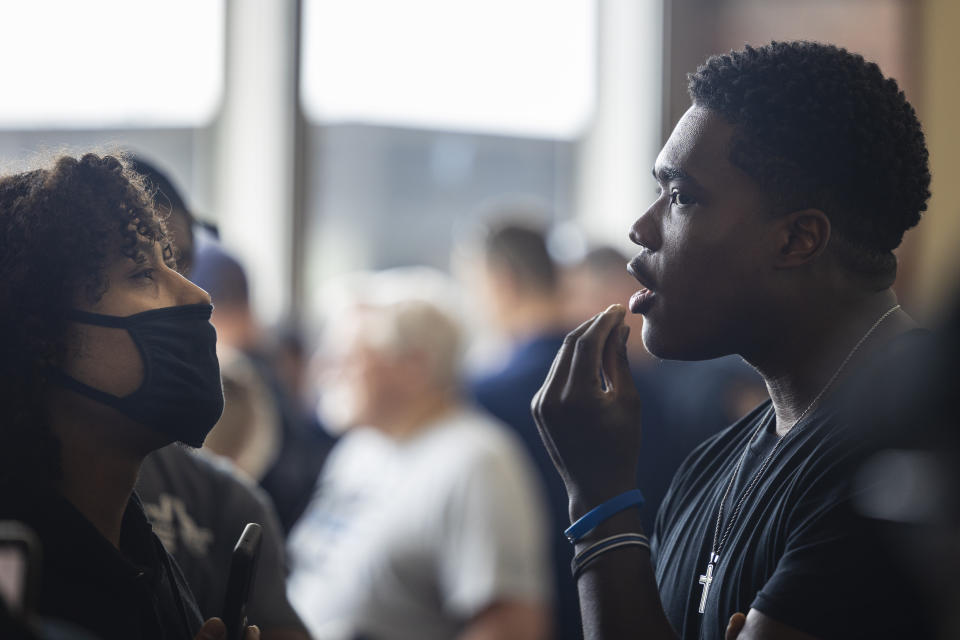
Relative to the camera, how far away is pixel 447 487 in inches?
91.3

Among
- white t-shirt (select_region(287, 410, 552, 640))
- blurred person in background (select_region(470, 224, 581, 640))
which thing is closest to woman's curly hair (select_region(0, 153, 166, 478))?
blurred person in background (select_region(470, 224, 581, 640))

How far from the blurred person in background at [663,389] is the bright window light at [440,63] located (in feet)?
3.38

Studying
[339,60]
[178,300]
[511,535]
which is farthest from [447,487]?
[339,60]

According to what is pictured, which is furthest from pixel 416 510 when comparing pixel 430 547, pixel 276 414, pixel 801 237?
pixel 801 237

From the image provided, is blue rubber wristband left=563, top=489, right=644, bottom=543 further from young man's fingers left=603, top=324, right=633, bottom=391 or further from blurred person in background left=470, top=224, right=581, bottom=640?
blurred person in background left=470, top=224, right=581, bottom=640

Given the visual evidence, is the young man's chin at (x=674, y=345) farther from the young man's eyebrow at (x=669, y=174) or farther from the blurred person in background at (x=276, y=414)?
the blurred person in background at (x=276, y=414)

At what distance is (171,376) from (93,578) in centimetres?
20

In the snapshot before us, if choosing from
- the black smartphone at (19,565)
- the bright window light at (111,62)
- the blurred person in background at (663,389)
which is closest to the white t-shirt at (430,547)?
the blurred person in background at (663,389)

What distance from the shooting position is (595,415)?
108 centimetres

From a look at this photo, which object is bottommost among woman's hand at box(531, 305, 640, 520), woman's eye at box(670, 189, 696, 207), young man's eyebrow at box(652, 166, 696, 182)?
woman's hand at box(531, 305, 640, 520)

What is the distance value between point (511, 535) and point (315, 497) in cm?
53

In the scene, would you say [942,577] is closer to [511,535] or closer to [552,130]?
[511,535]

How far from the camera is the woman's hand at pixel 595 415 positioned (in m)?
1.08

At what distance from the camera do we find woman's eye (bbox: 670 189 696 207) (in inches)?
42.2
